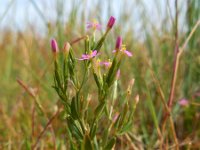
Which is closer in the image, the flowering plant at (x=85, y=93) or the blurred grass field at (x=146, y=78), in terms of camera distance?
the flowering plant at (x=85, y=93)

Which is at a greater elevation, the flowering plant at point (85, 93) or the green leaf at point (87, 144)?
the flowering plant at point (85, 93)

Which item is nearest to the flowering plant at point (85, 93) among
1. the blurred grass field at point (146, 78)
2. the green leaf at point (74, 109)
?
the green leaf at point (74, 109)

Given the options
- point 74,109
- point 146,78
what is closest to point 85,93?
point 74,109

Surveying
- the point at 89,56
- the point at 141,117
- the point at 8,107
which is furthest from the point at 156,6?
the point at 89,56

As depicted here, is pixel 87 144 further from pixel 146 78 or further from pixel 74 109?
pixel 146 78

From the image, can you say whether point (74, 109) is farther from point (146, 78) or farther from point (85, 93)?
point (146, 78)

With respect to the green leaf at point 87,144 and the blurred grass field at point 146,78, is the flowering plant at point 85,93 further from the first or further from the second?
the blurred grass field at point 146,78

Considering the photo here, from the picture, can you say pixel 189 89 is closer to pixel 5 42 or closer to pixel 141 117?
pixel 141 117

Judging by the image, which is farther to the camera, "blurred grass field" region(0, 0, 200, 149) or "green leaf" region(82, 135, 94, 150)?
"blurred grass field" region(0, 0, 200, 149)

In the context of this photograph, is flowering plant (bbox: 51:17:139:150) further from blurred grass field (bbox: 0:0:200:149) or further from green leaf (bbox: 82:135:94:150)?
blurred grass field (bbox: 0:0:200:149)

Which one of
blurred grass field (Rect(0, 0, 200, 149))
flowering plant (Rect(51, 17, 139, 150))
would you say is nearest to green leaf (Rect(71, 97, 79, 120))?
flowering plant (Rect(51, 17, 139, 150))

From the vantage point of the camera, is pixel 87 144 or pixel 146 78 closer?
pixel 87 144
